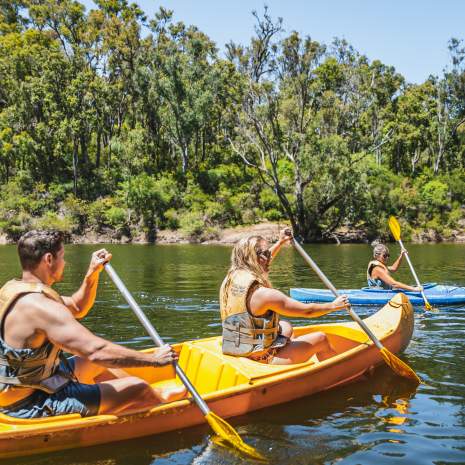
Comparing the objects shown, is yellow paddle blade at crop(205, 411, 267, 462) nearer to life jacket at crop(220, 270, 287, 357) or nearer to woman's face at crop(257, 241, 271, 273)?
life jacket at crop(220, 270, 287, 357)

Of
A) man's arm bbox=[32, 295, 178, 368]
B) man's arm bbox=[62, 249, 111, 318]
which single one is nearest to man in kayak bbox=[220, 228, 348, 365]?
man's arm bbox=[62, 249, 111, 318]

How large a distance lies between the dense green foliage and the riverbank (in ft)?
1.24

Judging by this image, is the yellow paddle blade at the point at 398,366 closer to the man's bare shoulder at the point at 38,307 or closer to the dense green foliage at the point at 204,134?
the man's bare shoulder at the point at 38,307

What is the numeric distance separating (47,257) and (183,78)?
3678 cm

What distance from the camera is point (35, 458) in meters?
4.21

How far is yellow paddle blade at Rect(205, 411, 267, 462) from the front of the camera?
4.43 metres

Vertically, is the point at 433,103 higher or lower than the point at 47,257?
higher

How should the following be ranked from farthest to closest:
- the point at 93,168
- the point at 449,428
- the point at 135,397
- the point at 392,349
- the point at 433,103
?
the point at 433,103
the point at 93,168
the point at 392,349
the point at 449,428
the point at 135,397

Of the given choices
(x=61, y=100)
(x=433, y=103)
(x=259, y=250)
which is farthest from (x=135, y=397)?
(x=433, y=103)

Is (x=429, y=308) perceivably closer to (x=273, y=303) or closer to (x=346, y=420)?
(x=346, y=420)

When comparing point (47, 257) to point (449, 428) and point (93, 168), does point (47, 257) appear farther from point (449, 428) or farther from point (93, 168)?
point (93, 168)

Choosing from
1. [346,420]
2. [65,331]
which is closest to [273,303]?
[346,420]

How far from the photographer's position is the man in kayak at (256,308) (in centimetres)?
529

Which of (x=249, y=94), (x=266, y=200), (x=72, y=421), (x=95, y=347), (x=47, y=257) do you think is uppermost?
(x=249, y=94)
